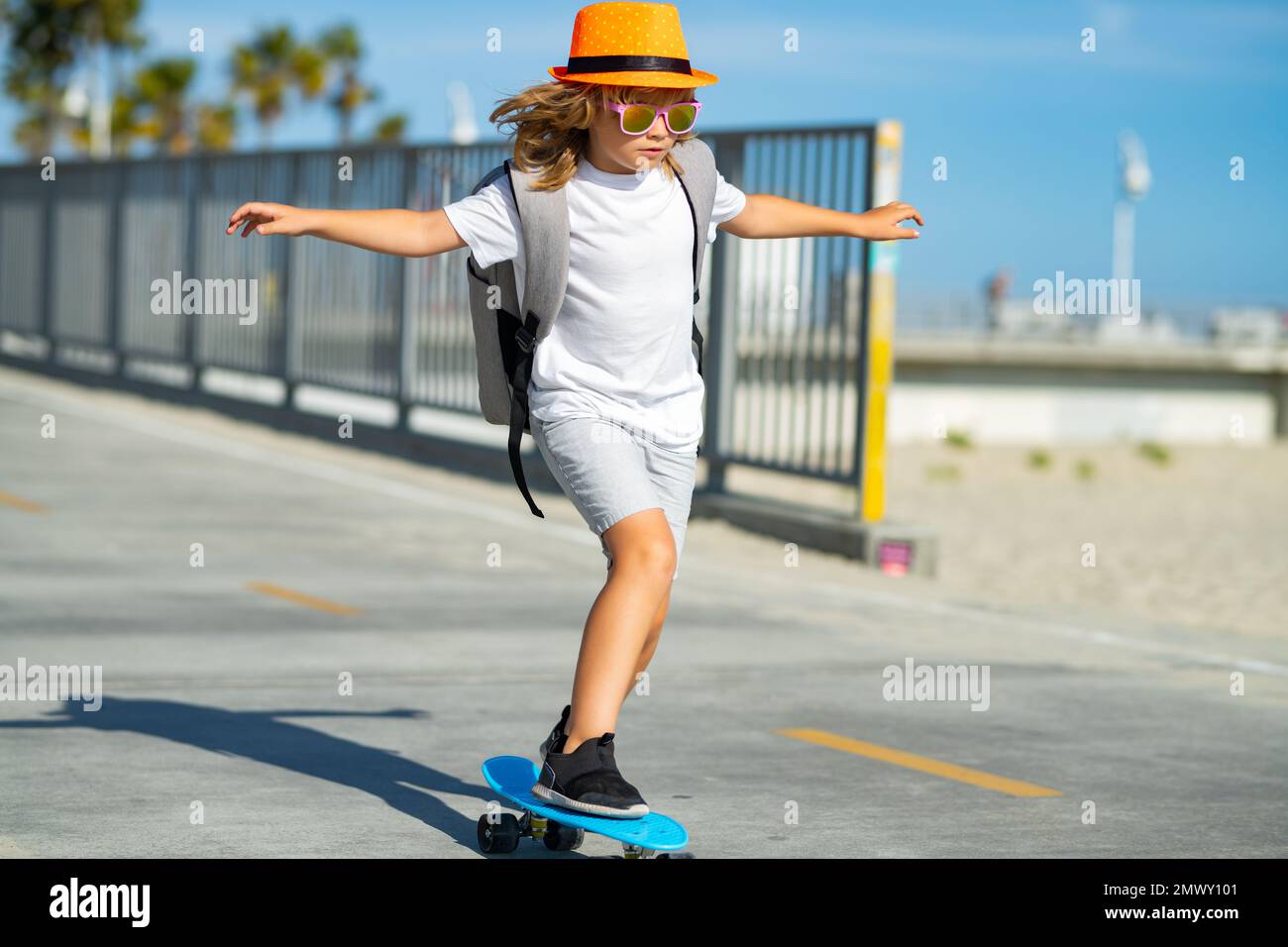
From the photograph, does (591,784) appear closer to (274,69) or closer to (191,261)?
(191,261)

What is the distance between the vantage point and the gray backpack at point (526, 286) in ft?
16.3

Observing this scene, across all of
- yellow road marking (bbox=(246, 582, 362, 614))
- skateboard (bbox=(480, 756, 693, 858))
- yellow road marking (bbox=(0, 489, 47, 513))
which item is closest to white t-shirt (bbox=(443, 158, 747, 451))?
skateboard (bbox=(480, 756, 693, 858))

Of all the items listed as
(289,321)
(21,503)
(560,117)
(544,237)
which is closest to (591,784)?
(544,237)

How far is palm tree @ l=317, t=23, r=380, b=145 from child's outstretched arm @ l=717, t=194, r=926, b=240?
98189mm

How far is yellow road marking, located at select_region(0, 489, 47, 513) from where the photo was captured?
516 inches

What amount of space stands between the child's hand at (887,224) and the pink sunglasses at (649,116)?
77 cm

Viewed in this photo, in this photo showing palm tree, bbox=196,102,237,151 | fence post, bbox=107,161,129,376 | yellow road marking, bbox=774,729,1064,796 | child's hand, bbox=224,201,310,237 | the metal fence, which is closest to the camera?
child's hand, bbox=224,201,310,237

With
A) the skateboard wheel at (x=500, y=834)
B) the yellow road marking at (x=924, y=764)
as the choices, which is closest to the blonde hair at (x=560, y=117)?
the skateboard wheel at (x=500, y=834)

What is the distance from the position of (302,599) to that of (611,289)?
537cm

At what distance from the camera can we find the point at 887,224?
5.61 m

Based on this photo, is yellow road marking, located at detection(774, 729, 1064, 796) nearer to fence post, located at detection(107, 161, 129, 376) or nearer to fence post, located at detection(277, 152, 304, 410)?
fence post, located at detection(277, 152, 304, 410)

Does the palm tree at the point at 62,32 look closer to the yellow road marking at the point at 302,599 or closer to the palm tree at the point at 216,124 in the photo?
the palm tree at the point at 216,124
